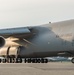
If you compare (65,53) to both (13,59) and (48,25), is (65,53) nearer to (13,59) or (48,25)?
(48,25)

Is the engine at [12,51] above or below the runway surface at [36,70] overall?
above

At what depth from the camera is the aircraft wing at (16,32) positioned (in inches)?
1190

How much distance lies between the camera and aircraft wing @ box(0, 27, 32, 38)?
3022 centimetres

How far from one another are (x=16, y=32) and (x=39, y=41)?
106 inches

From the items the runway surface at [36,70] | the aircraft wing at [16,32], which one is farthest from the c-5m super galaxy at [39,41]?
the runway surface at [36,70]

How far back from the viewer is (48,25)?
30047 mm

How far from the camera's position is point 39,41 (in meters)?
29.1

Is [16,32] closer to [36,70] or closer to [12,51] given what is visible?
[12,51]

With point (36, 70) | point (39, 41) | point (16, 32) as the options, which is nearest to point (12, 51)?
point (16, 32)

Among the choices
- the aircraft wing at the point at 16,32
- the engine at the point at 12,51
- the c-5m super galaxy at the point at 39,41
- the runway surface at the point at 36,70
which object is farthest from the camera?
the engine at the point at 12,51

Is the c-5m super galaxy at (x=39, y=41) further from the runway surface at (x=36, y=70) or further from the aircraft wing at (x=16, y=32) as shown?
the runway surface at (x=36, y=70)

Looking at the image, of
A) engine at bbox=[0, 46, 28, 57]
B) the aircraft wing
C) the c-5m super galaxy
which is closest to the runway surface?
the c-5m super galaxy

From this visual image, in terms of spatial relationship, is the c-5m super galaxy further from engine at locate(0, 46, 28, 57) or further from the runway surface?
the runway surface

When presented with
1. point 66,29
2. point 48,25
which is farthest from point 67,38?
point 48,25
